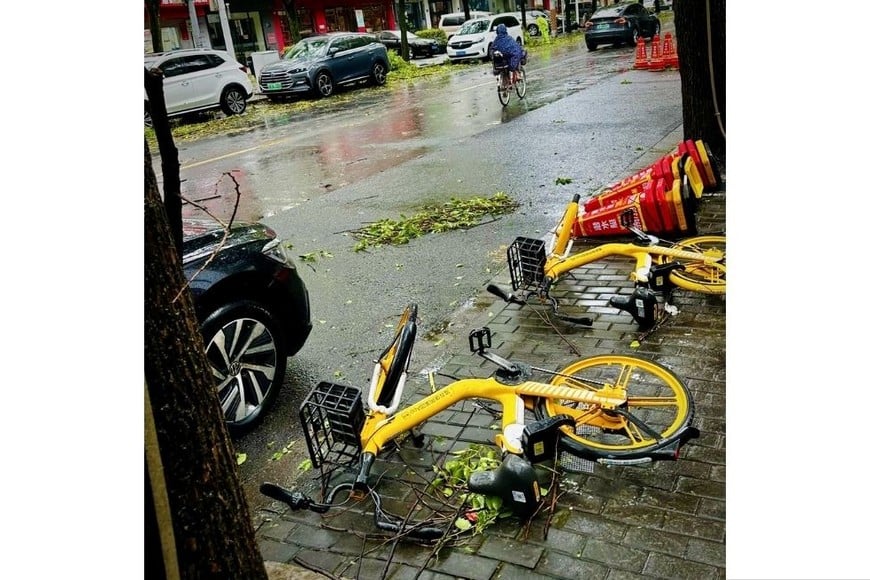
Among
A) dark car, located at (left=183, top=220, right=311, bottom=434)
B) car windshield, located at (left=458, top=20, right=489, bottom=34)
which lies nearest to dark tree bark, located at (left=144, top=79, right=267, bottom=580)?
dark car, located at (left=183, top=220, right=311, bottom=434)

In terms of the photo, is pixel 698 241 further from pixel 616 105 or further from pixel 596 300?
pixel 616 105

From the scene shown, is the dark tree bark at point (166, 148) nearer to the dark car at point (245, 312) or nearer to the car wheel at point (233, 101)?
the dark car at point (245, 312)

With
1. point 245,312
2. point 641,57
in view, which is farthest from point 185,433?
point 641,57

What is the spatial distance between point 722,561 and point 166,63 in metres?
18.9

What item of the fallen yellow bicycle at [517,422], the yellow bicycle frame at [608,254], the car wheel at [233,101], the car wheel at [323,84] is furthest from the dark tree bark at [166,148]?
the car wheel at [323,84]

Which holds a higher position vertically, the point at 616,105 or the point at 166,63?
the point at 166,63

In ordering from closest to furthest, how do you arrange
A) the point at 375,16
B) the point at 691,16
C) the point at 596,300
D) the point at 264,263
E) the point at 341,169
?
the point at 264,263 → the point at 596,300 → the point at 691,16 → the point at 341,169 → the point at 375,16

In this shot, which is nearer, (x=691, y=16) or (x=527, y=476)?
(x=527, y=476)

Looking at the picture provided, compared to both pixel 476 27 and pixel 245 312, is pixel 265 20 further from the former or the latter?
pixel 245 312

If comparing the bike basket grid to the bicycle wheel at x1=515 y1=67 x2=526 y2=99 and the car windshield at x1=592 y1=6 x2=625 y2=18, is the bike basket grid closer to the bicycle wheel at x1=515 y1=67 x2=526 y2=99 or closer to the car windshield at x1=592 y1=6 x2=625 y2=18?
the bicycle wheel at x1=515 y1=67 x2=526 y2=99

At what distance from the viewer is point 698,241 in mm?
5848

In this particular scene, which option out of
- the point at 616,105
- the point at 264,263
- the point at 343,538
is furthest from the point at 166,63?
the point at 343,538

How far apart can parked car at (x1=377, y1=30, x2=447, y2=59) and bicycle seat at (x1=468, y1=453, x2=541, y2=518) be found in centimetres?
3301

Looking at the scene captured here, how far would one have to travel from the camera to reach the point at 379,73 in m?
24.8
